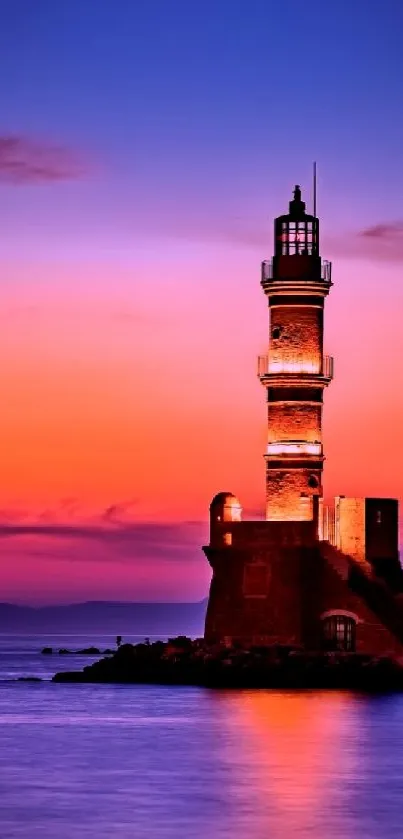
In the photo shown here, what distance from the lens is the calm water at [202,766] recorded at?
4325cm

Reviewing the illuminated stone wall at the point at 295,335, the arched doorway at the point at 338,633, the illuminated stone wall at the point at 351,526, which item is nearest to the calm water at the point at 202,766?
the arched doorway at the point at 338,633

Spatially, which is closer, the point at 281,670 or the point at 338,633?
the point at 281,670

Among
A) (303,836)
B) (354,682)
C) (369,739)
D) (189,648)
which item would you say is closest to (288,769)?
(369,739)

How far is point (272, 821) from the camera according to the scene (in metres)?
43.4

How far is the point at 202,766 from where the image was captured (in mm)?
52594

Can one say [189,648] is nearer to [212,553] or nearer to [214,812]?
[212,553]

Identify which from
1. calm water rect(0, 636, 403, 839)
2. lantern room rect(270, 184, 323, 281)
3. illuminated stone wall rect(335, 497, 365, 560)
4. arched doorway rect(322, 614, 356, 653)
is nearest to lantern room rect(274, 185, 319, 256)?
lantern room rect(270, 184, 323, 281)

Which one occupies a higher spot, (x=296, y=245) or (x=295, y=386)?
(x=296, y=245)

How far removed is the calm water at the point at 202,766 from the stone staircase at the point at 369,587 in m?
2.55

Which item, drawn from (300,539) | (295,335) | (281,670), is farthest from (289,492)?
(281,670)

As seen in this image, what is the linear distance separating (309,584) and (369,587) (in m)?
1.76

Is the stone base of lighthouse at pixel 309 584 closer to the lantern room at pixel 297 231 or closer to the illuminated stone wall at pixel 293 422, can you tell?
the illuminated stone wall at pixel 293 422

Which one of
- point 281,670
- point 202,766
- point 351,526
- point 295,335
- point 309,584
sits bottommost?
point 202,766

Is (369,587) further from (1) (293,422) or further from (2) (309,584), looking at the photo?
(1) (293,422)
